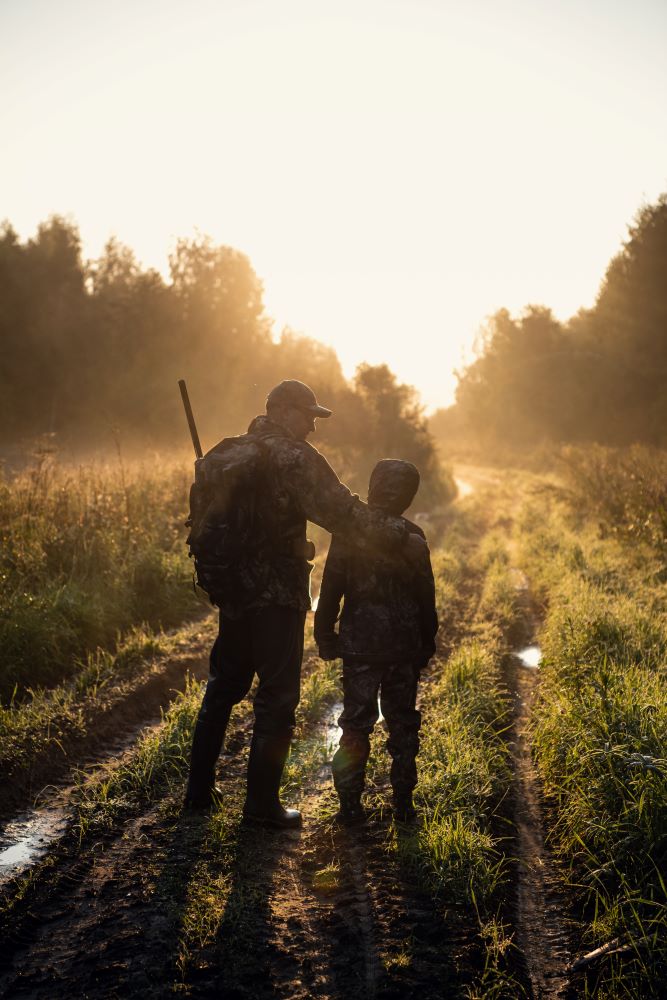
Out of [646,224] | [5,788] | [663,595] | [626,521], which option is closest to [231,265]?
[646,224]

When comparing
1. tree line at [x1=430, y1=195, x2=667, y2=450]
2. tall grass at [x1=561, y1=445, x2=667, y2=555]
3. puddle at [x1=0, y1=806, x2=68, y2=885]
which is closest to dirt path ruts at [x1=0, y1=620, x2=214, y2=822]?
puddle at [x1=0, y1=806, x2=68, y2=885]

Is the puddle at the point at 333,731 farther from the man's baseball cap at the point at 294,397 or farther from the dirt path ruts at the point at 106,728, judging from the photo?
the man's baseball cap at the point at 294,397

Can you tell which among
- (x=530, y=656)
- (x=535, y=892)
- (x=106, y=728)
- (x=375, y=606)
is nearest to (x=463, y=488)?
(x=530, y=656)

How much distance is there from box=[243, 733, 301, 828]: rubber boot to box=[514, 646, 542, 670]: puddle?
3.44 meters

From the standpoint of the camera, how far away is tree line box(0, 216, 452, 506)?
80.1ft

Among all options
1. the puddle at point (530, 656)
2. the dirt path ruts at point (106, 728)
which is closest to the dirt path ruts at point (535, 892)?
the puddle at point (530, 656)

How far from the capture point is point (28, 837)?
3662 millimetres

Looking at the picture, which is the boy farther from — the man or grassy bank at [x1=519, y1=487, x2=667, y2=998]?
grassy bank at [x1=519, y1=487, x2=667, y2=998]

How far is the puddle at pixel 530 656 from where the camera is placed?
21.6 ft

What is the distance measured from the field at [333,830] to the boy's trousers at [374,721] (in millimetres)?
233

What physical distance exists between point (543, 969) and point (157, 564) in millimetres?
6603

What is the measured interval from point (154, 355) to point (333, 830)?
29.3 metres

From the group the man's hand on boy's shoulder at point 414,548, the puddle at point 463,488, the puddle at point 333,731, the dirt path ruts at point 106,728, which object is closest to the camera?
the man's hand on boy's shoulder at point 414,548

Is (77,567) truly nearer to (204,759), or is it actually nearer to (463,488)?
(204,759)
